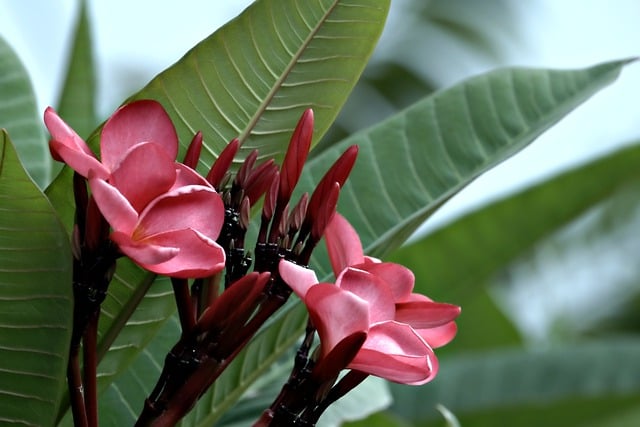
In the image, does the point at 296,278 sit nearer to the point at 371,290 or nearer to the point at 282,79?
the point at 371,290

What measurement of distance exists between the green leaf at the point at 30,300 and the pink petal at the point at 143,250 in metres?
0.06

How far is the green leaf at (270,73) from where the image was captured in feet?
1.84

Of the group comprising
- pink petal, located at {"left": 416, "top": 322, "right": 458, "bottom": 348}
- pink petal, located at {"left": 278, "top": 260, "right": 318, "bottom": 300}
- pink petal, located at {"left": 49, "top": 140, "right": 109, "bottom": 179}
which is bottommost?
pink petal, located at {"left": 416, "top": 322, "right": 458, "bottom": 348}

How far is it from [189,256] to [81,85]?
2.14ft

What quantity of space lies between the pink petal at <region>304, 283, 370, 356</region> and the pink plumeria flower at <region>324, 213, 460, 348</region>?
4cm

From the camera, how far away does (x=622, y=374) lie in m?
A: 1.26

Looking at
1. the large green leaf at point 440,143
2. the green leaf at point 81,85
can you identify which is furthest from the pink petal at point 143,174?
the green leaf at point 81,85

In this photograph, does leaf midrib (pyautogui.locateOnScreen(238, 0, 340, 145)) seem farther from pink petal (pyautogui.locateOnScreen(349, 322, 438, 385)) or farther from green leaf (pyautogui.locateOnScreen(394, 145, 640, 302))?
green leaf (pyautogui.locateOnScreen(394, 145, 640, 302))

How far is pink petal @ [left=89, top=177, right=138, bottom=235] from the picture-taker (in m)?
0.42

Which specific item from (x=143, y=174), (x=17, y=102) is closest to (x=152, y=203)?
(x=143, y=174)

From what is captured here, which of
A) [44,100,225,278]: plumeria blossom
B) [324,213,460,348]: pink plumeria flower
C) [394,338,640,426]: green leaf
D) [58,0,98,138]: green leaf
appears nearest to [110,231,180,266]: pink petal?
[44,100,225,278]: plumeria blossom

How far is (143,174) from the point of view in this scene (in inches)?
17.8

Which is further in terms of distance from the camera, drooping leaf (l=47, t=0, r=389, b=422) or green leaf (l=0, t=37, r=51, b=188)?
green leaf (l=0, t=37, r=51, b=188)

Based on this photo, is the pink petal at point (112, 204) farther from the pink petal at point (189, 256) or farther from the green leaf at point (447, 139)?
the green leaf at point (447, 139)
